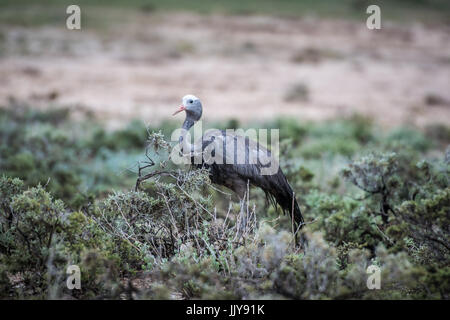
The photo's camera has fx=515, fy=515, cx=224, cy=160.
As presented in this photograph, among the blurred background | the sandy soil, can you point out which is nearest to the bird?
the blurred background

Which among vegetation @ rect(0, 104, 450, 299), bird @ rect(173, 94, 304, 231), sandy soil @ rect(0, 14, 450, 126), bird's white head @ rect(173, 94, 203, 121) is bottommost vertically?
vegetation @ rect(0, 104, 450, 299)

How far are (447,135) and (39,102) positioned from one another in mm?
12313

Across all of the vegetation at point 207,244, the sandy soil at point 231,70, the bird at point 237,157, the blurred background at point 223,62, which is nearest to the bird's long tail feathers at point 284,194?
the bird at point 237,157

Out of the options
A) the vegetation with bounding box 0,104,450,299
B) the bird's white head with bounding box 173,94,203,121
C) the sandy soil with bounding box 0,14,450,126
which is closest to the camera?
the vegetation with bounding box 0,104,450,299

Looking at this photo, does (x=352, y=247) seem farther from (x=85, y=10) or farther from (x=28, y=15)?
(x=85, y=10)

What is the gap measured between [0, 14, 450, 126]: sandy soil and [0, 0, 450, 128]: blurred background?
6 centimetres

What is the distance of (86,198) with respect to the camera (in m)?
7.10

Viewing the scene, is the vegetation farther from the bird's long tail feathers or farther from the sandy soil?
the sandy soil

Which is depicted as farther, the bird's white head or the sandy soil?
the sandy soil

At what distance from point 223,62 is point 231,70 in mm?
1372

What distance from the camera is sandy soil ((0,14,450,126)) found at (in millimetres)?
17922

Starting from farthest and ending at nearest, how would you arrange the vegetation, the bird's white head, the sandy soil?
the sandy soil → the bird's white head → the vegetation

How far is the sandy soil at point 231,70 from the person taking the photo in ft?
58.8

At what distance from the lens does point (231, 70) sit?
2306 cm
